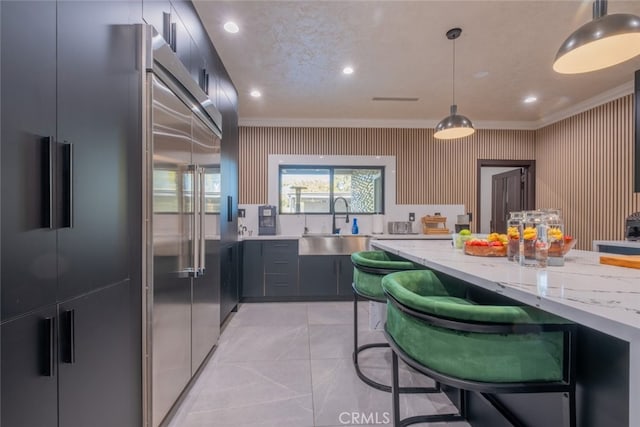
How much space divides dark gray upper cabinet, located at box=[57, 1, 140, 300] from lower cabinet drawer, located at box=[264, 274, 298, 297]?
2.71 m

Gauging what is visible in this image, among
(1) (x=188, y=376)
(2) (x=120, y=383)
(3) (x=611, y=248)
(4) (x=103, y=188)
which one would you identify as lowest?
(1) (x=188, y=376)

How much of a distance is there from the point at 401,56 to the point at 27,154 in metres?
2.94

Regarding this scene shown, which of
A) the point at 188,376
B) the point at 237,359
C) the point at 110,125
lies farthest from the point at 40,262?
the point at 237,359

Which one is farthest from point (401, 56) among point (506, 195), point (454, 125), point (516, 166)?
point (506, 195)

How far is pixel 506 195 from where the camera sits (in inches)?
213

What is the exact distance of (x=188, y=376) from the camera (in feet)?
6.23

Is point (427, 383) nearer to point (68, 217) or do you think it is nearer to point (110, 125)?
point (68, 217)

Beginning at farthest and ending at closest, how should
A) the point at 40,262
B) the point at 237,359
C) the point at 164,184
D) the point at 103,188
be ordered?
1. the point at 237,359
2. the point at 164,184
3. the point at 103,188
4. the point at 40,262

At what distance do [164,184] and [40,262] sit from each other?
2.48 ft

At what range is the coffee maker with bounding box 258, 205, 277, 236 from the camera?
14.2 ft

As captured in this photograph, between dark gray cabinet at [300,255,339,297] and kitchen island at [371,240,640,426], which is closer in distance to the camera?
kitchen island at [371,240,640,426]

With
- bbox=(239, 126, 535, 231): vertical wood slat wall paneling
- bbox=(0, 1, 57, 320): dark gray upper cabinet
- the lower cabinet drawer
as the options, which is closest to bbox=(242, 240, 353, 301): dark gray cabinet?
the lower cabinet drawer

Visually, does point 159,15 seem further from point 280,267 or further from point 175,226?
point 280,267

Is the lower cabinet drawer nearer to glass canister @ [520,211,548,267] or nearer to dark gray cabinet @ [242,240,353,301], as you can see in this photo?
dark gray cabinet @ [242,240,353,301]
